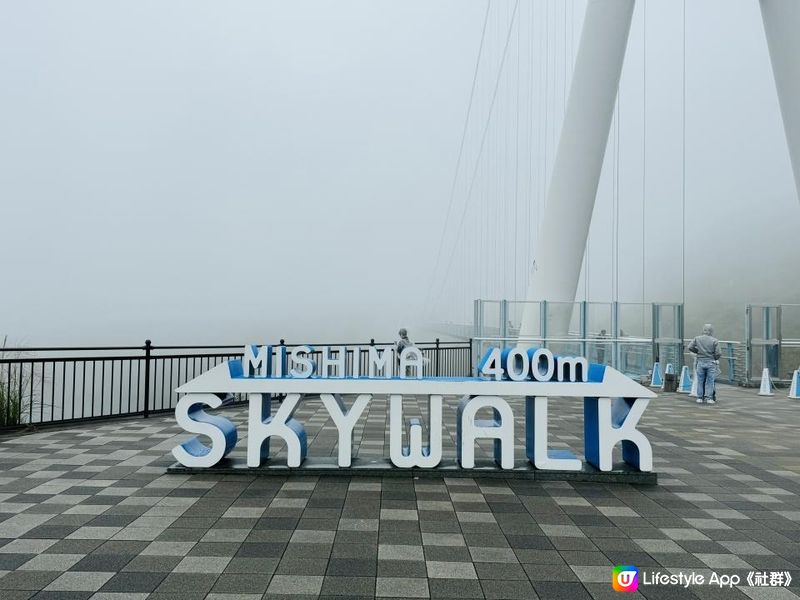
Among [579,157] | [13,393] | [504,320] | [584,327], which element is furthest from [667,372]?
[13,393]

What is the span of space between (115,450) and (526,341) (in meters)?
10.2

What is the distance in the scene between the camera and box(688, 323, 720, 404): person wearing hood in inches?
476

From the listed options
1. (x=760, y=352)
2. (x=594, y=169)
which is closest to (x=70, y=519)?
(x=594, y=169)

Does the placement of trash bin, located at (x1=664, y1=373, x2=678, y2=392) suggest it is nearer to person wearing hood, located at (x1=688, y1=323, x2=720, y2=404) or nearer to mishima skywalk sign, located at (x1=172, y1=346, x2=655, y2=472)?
person wearing hood, located at (x1=688, y1=323, x2=720, y2=404)

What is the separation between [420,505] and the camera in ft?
16.3

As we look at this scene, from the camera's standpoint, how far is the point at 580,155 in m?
14.5

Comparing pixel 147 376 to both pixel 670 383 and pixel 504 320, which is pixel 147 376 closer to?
pixel 504 320

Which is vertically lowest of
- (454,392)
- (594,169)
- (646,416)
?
(646,416)

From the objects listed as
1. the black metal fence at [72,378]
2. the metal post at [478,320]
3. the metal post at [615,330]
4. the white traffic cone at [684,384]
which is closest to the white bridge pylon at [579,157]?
the metal post at [478,320]

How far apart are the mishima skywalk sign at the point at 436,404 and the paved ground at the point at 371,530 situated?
0.31 metres

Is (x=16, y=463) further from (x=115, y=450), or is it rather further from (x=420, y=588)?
(x=420, y=588)

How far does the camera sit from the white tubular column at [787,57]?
9117mm

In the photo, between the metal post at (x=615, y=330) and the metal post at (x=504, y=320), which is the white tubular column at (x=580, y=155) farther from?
the metal post at (x=615, y=330)

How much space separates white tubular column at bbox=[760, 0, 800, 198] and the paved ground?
5238mm
